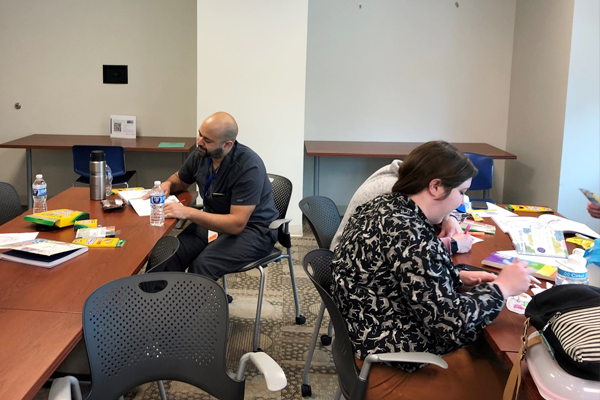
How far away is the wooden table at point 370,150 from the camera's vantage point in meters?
4.52

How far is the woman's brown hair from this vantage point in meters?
1.71

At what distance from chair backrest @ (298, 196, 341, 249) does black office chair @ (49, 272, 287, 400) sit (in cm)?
91

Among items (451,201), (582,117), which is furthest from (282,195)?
(582,117)

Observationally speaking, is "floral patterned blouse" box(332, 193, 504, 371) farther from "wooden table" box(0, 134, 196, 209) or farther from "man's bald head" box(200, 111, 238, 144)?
"wooden table" box(0, 134, 196, 209)

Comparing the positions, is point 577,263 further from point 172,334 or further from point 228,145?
point 228,145

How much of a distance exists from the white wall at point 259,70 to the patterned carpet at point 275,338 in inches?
45.3

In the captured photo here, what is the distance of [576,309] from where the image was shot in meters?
1.18

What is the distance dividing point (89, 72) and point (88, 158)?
1.22 meters

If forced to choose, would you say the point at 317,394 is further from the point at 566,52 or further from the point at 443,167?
the point at 566,52

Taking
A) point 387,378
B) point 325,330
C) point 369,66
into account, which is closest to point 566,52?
point 369,66

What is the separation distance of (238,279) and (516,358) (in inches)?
102

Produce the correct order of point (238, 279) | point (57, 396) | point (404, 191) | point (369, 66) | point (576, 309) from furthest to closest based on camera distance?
point (369, 66) → point (238, 279) → point (404, 191) → point (57, 396) → point (576, 309)

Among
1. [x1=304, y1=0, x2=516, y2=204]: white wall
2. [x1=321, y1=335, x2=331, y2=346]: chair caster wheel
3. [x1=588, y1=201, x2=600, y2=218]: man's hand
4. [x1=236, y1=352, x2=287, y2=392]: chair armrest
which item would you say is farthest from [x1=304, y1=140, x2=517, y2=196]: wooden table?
[x1=236, y1=352, x2=287, y2=392]: chair armrest

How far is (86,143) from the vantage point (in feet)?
15.9
